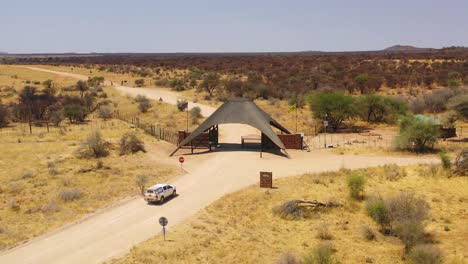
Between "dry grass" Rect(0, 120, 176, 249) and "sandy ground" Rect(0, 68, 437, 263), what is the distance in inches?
49.2

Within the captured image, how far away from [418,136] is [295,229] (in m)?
17.9

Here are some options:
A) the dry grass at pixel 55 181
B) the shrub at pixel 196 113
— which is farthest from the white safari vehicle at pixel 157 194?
the shrub at pixel 196 113

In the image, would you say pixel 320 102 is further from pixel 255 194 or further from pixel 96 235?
pixel 96 235

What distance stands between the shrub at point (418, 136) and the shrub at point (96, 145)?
22499 mm

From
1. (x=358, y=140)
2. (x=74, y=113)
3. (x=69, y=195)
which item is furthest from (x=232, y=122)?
(x=74, y=113)

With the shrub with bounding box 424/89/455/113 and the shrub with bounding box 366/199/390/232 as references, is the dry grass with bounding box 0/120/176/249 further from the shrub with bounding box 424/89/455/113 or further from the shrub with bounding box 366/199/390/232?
the shrub with bounding box 424/89/455/113

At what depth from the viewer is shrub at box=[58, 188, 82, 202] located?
24.1 metres

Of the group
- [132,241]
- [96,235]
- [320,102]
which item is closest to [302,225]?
[132,241]

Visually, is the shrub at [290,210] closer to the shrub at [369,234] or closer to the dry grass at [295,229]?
the dry grass at [295,229]

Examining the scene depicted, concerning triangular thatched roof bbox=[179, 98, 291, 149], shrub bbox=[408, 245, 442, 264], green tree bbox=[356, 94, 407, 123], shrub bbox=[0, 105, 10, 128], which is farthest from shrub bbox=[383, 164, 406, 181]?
shrub bbox=[0, 105, 10, 128]

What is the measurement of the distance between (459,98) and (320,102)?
40.6 ft

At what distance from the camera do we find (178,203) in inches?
923

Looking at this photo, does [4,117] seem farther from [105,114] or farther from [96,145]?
[96,145]

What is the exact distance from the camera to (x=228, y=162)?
105 feet
